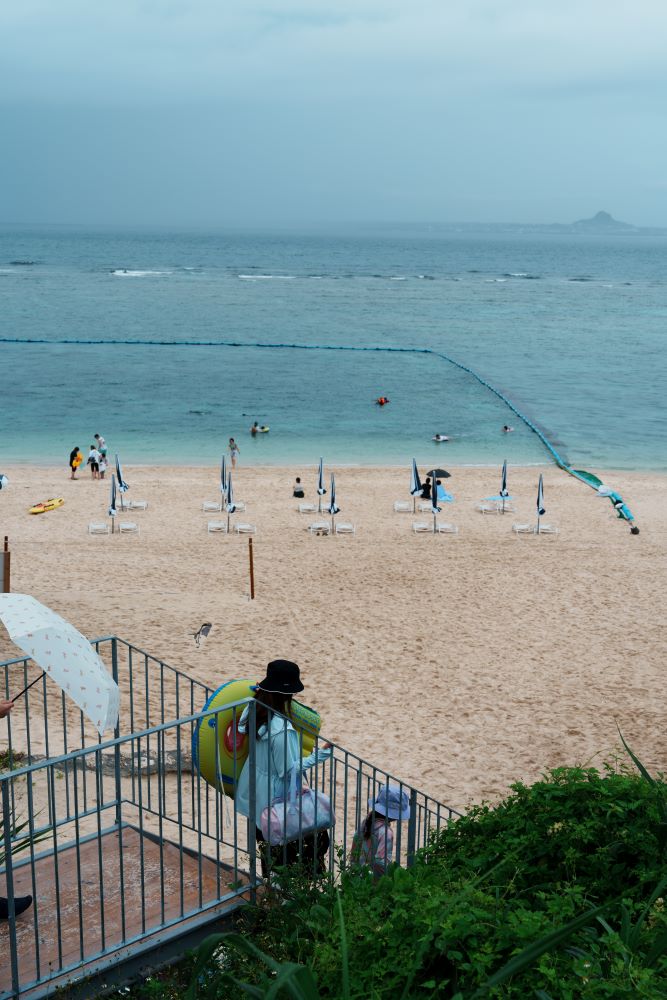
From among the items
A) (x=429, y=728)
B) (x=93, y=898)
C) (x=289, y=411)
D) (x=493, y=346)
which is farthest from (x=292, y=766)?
(x=493, y=346)

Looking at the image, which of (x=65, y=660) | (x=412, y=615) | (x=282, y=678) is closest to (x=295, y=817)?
(x=282, y=678)

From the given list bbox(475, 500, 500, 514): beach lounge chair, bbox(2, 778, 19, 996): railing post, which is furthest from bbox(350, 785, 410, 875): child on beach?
bbox(475, 500, 500, 514): beach lounge chair

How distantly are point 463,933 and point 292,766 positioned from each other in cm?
200

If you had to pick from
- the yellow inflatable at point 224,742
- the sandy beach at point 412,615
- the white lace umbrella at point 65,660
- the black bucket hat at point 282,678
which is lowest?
the sandy beach at point 412,615

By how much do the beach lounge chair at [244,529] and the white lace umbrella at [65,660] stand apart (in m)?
15.5

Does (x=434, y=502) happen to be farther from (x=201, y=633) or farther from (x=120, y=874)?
(x=120, y=874)

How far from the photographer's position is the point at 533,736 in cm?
1137

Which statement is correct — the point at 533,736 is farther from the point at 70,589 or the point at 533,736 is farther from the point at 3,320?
the point at 3,320

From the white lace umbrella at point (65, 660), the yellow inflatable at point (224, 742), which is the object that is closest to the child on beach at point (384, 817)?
the yellow inflatable at point (224, 742)

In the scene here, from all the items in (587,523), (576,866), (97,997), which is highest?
(576,866)

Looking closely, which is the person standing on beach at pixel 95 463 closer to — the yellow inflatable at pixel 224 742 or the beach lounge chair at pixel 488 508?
the beach lounge chair at pixel 488 508

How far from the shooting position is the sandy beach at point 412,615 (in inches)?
448

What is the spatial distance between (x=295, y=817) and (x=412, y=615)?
390 inches

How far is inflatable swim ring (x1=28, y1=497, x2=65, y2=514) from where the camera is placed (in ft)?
74.6
